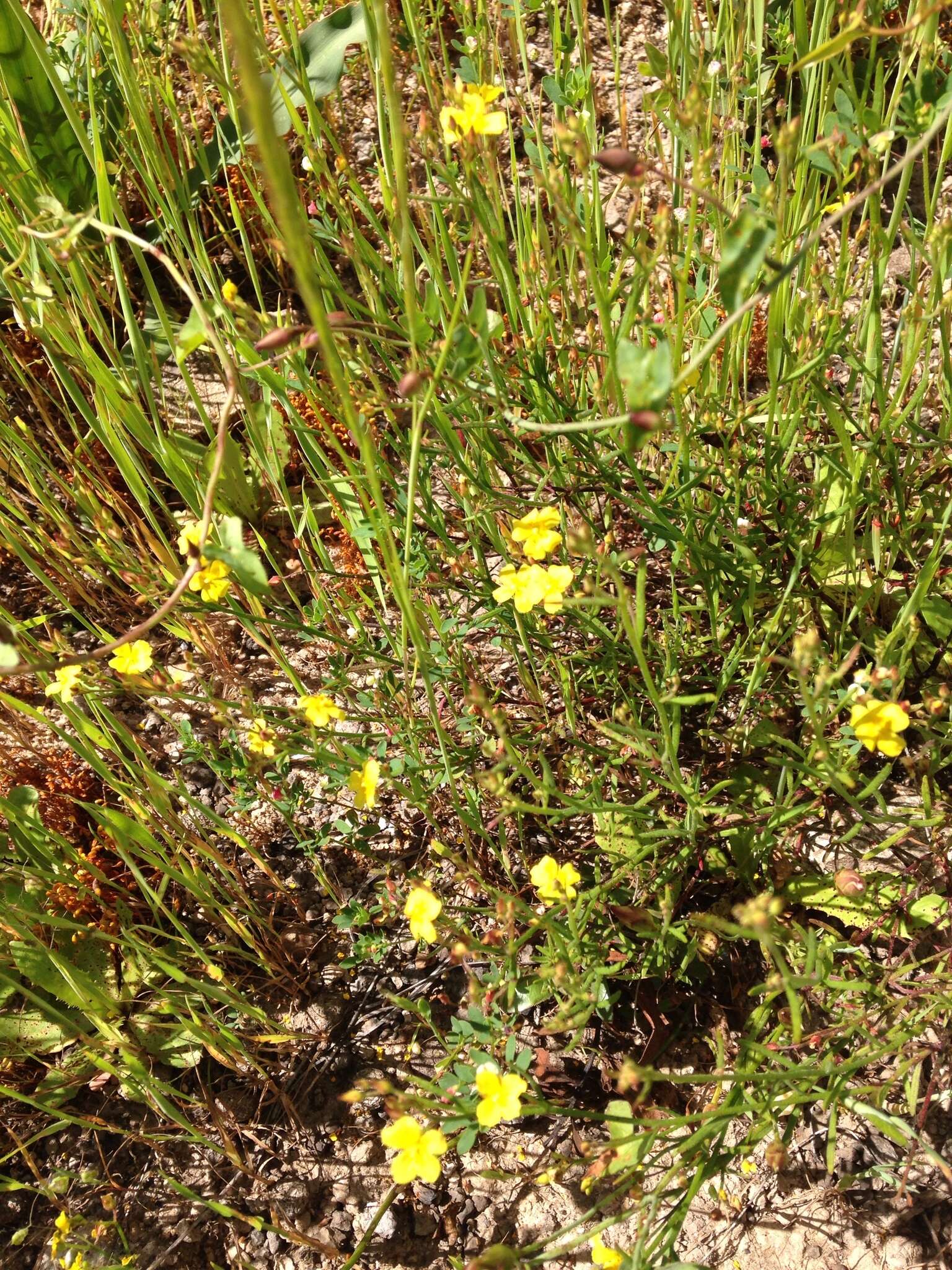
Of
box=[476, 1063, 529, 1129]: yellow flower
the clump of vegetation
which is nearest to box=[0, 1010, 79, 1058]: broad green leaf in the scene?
the clump of vegetation

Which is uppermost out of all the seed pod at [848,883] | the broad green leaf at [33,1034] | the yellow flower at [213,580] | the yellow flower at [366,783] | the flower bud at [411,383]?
the flower bud at [411,383]

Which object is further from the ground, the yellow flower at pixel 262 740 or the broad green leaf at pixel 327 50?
the broad green leaf at pixel 327 50

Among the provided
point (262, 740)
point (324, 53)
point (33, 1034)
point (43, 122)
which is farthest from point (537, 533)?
point (43, 122)

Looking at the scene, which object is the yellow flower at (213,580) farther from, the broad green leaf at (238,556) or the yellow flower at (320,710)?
the broad green leaf at (238,556)

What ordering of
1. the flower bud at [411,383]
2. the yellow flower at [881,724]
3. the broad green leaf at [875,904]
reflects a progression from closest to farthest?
1. the flower bud at [411,383]
2. the yellow flower at [881,724]
3. the broad green leaf at [875,904]

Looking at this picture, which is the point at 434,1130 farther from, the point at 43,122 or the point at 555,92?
the point at 43,122

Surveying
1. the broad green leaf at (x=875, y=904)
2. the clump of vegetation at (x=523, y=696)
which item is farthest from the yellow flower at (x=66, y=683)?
the broad green leaf at (x=875, y=904)

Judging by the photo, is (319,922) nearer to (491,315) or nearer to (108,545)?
(108,545)
